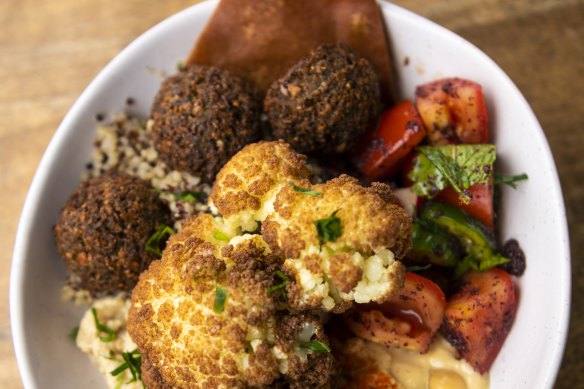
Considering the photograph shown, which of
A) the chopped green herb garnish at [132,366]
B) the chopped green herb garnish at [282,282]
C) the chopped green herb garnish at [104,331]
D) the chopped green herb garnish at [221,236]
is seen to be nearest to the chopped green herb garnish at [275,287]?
the chopped green herb garnish at [282,282]

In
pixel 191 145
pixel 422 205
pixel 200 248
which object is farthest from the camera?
pixel 422 205

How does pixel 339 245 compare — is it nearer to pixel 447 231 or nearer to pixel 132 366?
pixel 447 231

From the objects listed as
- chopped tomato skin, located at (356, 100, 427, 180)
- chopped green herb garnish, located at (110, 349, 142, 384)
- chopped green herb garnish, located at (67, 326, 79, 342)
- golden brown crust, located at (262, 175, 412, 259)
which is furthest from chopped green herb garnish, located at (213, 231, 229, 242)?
chopped green herb garnish, located at (67, 326, 79, 342)

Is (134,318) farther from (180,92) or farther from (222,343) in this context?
(180,92)

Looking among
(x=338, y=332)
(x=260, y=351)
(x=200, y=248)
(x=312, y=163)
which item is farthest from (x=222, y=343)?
(x=312, y=163)

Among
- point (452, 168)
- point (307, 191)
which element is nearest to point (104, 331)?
point (307, 191)
